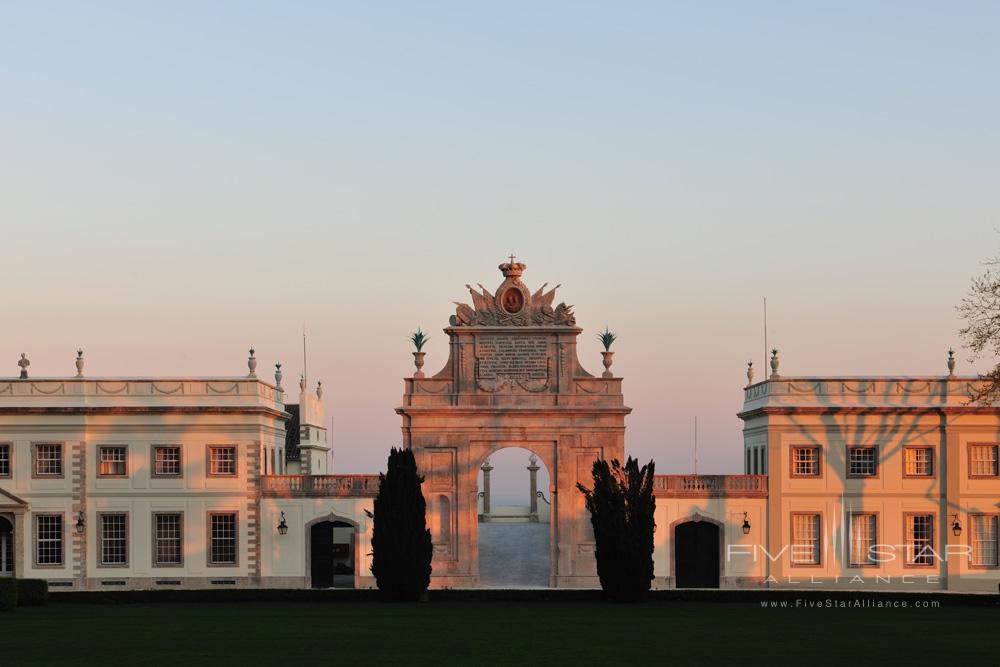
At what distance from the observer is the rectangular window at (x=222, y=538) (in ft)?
203

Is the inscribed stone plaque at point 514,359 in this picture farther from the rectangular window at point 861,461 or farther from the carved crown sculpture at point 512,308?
the rectangular window at point 861,461

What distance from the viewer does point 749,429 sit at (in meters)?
65.8

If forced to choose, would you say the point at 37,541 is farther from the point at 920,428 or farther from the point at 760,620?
the point at 920,428

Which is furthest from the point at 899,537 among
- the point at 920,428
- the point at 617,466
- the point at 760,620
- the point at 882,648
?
the point at 882,648

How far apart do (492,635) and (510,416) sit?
2225 centimetres

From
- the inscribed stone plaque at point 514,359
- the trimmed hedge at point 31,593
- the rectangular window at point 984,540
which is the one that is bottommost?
the trimmed hedge at point 31,593

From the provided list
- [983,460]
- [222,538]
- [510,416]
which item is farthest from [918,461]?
[222,538]

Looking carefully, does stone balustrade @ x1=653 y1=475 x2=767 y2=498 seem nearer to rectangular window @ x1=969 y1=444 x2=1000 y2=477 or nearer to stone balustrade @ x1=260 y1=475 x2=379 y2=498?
rectangular window @ x1=969 y1=444 x2=1000 y2=477

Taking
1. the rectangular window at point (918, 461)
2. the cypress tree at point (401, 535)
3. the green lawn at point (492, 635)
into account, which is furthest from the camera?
the rectangular window at point (918, 461)

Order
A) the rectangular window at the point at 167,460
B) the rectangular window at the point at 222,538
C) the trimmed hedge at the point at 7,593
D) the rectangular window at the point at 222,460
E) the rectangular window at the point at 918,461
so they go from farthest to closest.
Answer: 1. the rectangular window at the point at 222,460
2. the rectangular window at the point at 918,461
3. the rectangular window at the point at 167,460
4. the rectangular window at the point at 222,538
5. the trimmed hedge at the point at 7,593

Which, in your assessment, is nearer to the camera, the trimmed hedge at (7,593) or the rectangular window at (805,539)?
the trimmed hedge at (7,593)

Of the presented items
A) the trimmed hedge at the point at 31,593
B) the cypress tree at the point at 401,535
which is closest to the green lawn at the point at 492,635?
the trimmed hedge at the point at 31,593

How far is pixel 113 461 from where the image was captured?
203 ft

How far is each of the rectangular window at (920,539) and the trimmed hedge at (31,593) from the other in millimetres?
31196
